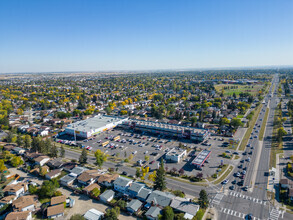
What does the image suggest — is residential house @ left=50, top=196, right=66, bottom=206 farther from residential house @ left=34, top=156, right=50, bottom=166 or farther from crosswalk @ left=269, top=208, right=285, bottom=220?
crosswalk @ left=269, top=208, right=285, bottom=220

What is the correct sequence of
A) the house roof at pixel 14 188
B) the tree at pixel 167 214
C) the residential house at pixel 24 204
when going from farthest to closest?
the house roof at pixel 14 188
the residential house at pixel 24 204
the tree at pixel 167 214

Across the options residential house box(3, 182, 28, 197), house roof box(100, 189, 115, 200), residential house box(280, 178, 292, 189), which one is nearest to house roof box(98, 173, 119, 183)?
house roof box(100, 189, 115, 200)

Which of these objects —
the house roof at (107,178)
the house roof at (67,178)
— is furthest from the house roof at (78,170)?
the house roof at (107,178)

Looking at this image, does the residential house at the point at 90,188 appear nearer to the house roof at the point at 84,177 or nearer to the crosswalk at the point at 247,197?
the house roof at the point at 84,177

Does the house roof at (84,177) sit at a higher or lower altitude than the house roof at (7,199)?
higher

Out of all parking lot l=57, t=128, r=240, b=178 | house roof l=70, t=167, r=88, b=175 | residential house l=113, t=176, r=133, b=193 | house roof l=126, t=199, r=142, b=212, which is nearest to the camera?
house roof l=126, t=199, r=142, b=212

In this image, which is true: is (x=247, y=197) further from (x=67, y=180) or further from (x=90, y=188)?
(x=67, y=180)

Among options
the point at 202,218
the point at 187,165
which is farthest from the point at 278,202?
the point at 187,165

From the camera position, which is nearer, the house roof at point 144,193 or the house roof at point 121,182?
→ the house roof at point 144,193
